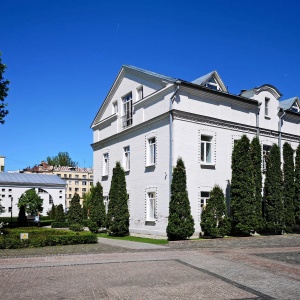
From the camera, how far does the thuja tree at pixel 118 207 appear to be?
23391 millimetres

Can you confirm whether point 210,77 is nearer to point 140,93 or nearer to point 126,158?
point 140,93

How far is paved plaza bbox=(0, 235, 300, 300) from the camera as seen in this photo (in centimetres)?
822

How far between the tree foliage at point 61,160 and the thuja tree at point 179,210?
9697cm

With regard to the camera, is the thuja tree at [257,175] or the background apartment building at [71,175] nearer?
the thuja tree at [257,175]

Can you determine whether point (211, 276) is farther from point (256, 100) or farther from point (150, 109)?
point (256, 100)

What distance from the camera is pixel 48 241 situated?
17.4 meters

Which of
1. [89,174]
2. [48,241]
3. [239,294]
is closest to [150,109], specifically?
[48,241]

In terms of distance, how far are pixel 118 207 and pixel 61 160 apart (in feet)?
308

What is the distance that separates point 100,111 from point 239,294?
24.7m

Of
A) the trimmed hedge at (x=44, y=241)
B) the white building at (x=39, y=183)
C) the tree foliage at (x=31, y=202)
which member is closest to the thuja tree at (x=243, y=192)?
the trimmed hedge at (x=44, y=241)

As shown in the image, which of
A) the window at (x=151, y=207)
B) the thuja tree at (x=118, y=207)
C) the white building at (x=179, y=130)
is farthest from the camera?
the thuja tree at (x=118, y=207)

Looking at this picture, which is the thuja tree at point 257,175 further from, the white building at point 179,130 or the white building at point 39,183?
the white building at point 39,183

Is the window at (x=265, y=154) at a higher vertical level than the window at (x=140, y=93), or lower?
lower

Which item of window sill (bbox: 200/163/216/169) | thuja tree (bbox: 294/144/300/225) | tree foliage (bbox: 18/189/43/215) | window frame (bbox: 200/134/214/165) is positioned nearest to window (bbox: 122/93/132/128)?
window frame (bbox: 200/134/214/165)
